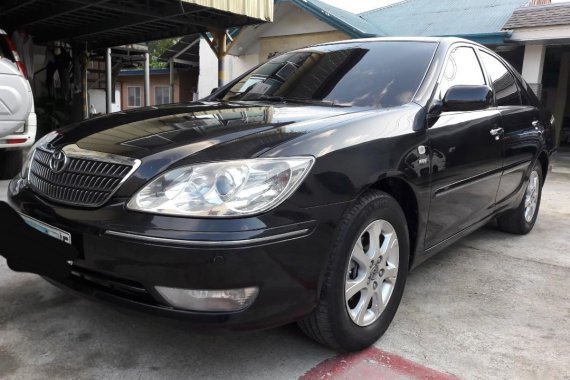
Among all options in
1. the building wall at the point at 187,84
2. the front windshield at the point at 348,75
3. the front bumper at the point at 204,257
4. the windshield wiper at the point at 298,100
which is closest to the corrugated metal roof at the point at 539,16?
the front windshield at the point at 348,75

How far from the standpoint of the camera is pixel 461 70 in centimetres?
337

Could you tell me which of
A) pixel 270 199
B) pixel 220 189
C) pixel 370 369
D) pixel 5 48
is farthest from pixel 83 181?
pixel 5 48

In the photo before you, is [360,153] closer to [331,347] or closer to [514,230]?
[331,347]

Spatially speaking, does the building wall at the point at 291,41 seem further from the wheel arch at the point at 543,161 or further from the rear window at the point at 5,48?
the wheel arch at the point at 543,161

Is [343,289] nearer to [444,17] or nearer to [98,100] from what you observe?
[444,17]

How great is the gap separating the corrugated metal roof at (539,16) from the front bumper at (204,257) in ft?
35.9

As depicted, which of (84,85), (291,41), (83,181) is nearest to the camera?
(83,181)

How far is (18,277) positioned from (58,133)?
119 centimetres

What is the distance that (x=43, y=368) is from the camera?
2219 mm

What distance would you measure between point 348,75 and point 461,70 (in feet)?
2.75

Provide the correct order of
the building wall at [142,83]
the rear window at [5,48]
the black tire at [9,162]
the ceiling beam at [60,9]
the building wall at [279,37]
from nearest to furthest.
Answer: the rear window at [5,48] → the black tire at [9,162] → the ceiling beam at [60,9] → the building wall at [279,37] → the building wall at [142,83]

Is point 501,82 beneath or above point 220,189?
above

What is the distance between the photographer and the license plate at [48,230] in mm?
2081

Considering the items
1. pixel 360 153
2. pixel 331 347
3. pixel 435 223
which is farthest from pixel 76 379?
pixel 435 223
